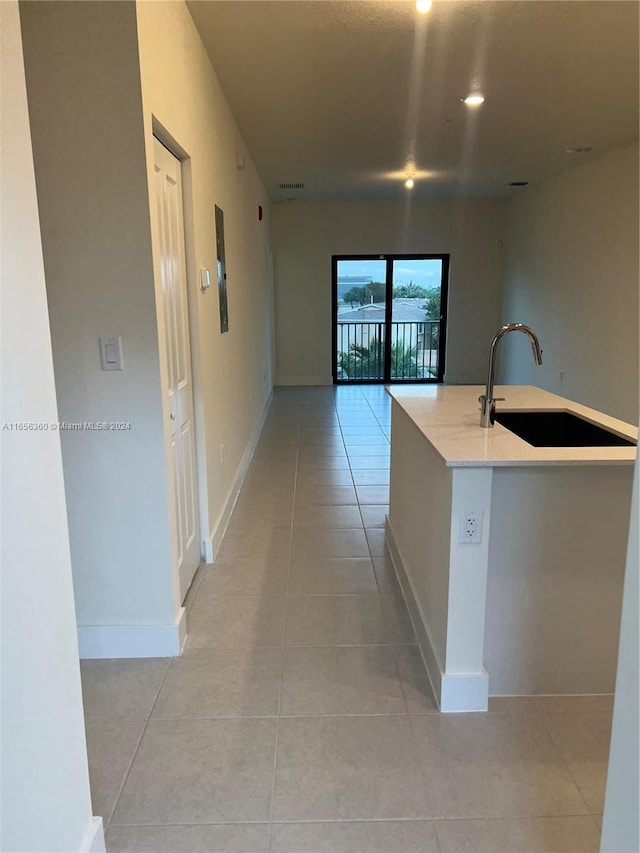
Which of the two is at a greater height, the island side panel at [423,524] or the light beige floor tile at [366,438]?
the island side panel at [423,524]

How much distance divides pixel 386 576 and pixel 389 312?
21.4ft

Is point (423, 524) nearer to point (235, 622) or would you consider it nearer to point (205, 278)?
point (235, 622)

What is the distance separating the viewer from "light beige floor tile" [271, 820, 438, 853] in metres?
1.46

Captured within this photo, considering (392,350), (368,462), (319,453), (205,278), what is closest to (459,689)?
(205,278)

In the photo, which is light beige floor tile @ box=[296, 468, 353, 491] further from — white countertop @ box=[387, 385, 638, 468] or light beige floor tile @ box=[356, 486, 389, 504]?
white countertop @ box=[387, 385, 638, 468]

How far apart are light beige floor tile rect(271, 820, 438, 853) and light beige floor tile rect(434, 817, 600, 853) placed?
5 cm

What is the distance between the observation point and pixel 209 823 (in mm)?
1543

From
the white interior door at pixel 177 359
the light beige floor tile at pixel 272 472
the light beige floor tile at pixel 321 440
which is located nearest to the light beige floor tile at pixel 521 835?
the white interior door at pixel 177 359

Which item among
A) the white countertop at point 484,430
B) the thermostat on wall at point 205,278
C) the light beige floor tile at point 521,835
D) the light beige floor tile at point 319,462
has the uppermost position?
the thermostat on wall at point 205,278

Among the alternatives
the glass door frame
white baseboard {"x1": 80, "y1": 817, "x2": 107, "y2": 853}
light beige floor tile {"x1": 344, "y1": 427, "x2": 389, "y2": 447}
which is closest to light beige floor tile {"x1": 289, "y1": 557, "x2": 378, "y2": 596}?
white baseboard {"x1": 80, "y1": 817, "x2": 107, "y2": 853}

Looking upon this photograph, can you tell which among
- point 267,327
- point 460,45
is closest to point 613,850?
point 460,45

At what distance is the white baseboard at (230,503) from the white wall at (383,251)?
3191 millimetres

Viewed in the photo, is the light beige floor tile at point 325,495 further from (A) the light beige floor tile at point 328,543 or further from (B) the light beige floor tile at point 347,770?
(B) the light beige floor tile at point 347,770

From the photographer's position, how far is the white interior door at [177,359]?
232 cm
